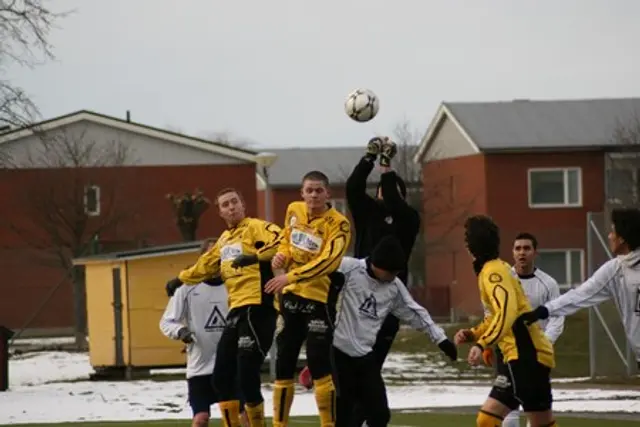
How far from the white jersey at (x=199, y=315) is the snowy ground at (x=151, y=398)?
6.92 m

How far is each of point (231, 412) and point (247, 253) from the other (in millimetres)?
1534

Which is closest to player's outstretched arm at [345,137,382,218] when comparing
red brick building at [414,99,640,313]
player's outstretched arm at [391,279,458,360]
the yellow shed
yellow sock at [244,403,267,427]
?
player's outstretched arm at [391,279,458,360]

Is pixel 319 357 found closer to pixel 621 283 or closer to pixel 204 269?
pixel 204 269

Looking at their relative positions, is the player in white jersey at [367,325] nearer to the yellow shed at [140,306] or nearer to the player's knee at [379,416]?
the player's knee at [379,416]

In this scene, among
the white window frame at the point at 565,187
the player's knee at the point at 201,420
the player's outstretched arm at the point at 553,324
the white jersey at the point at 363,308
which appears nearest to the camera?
the white jersey at the point at 363,308

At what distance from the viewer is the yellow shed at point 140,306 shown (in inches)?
1299

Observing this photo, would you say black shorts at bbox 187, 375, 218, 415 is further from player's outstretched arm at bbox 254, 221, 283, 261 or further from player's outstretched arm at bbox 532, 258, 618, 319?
player's outstretched arm at bbox 532, 258, 618, 319

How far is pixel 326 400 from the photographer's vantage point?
14.0m

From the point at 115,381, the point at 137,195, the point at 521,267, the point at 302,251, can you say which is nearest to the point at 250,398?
the point at 302,251

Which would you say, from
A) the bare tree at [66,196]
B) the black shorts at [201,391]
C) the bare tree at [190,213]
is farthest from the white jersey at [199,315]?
the bare tree at [66,196]

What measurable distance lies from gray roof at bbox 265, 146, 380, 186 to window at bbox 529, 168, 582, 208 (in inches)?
529

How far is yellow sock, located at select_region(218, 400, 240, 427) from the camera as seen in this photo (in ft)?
50.4

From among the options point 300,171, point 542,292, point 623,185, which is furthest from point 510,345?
point 300,171

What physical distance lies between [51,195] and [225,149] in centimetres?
973
